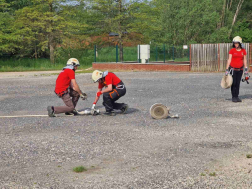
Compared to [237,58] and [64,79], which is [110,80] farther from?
[237,58]

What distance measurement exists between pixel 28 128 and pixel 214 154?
403 cm

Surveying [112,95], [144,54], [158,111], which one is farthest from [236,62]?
[144,54]

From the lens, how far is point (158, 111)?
8883mm

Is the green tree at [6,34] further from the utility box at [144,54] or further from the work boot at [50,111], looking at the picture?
the work boot at [50,111]

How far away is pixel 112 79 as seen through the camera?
9453 millimetres

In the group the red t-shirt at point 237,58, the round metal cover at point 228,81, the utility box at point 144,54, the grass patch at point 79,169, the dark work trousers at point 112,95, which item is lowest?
the grass patch at point 79,169

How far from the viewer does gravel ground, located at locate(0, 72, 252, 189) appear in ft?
16.0

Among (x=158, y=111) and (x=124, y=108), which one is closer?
(x=158, y=111)

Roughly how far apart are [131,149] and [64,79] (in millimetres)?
3607

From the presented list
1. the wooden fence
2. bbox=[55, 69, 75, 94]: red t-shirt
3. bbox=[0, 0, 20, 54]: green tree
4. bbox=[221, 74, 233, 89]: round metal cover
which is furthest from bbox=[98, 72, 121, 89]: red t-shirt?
bbox=[0, 0, 20, 54]: green tree

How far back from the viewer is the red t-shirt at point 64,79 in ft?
30.2

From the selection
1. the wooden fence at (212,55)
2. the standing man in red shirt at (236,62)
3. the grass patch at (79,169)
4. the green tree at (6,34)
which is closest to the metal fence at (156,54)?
the green tree at (6,34)

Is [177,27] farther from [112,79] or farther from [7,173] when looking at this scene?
[7,173]

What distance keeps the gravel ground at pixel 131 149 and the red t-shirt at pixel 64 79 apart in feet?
2.40
